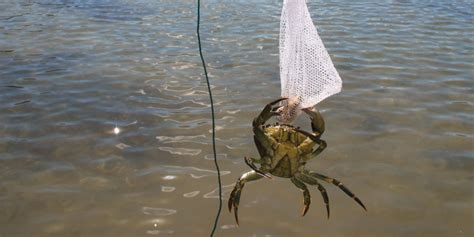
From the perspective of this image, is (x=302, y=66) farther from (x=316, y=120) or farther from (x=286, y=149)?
(x=286, y=149)

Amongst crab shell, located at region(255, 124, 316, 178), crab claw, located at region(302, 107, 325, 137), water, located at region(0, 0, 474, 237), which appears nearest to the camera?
crab claw, located at region(302, 107, 325, 137)

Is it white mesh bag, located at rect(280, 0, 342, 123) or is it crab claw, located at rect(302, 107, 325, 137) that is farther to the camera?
white mesh bag, located at rect(280, 0, 342, 123)

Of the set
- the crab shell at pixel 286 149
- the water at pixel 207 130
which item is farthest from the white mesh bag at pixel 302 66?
the water at pixel 207 130

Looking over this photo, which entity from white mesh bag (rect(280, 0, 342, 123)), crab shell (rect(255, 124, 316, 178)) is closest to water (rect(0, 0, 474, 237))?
crab shell (rect(255, 124, 316, 178))

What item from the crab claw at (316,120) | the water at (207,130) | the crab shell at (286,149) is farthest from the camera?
the water at (207,130)

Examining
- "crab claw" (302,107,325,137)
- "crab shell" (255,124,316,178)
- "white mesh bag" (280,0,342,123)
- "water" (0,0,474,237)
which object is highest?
A: "white mesh bag" (280,0,342,123)

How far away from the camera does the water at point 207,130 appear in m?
4.88

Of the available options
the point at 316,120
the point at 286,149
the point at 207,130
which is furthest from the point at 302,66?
the point at 207,130

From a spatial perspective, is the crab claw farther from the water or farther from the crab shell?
the water

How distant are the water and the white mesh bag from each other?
202 centimetres

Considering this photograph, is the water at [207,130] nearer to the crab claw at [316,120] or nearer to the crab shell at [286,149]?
the crab shell at [286,149]

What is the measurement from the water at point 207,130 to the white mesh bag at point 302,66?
79.6 inches

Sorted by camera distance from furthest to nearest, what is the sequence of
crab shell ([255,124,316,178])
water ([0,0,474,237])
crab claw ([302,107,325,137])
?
water ([0,0,474,237]), crab shell ([255,124,316,178]), crab claw ([302,107,325,137])

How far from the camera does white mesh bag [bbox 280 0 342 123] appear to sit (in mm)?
3000
